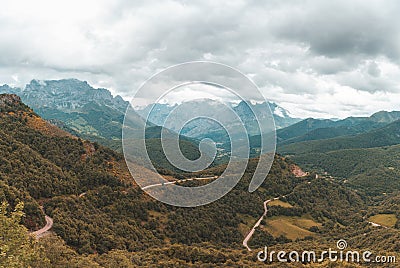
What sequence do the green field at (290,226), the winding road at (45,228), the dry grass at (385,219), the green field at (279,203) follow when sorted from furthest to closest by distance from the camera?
the green field at (279,203) < the dry grass at (385,219) < the green field at (290,226) < the winding road at (45,228)

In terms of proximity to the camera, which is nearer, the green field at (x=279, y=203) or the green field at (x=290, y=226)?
the green field at (x=290, y=226)

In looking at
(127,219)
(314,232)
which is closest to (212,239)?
(127,219)

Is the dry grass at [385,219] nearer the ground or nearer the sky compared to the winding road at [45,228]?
nearer the ground

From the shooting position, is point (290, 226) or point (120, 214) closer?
point (120, 214)

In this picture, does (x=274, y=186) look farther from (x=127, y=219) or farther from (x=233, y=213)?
(x=127, y=219)

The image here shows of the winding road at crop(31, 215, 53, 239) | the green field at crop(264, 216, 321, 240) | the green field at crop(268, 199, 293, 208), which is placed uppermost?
the winding road at crop(31, 215, 53, 239)

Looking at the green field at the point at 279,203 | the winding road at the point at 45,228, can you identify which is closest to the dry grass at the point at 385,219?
the green field at the point at 279,203

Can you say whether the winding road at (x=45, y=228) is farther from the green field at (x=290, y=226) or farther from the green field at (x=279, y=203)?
the green field at (x=279, y=203)

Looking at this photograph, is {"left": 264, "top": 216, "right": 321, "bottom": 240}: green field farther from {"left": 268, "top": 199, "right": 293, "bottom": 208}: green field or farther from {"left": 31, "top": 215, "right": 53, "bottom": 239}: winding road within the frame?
{"left": 31, "top": 215, "right": 53, "bottom": 239}: winding road

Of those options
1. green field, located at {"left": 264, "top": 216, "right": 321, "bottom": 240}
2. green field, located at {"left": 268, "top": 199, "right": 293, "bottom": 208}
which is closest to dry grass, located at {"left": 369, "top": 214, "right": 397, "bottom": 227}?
green field, located at {"left": 264, "top": 216, "right": 321, "bottom": 240}

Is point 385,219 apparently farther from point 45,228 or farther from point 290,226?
point 45,228

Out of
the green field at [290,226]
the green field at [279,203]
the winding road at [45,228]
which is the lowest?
the green field at [290,226]

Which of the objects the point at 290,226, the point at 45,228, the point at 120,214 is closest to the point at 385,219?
the point at 290,226

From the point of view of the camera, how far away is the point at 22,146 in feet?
260
